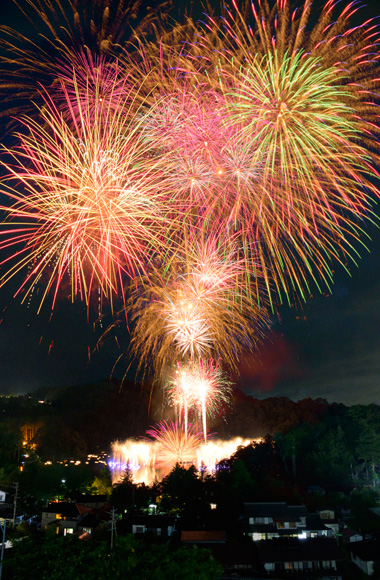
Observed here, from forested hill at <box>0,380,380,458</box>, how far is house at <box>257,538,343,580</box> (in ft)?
89.8

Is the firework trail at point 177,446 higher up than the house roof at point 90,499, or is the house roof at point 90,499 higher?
the firework trail at point 177,446

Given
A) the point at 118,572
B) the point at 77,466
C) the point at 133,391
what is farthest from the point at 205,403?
the point at 133,391

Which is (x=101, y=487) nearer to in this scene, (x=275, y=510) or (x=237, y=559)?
(x=275, y=510)

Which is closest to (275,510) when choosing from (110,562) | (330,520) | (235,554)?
(330,520)

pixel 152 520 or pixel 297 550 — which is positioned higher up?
pixel 152 520

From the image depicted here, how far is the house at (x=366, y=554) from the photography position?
66.9ft

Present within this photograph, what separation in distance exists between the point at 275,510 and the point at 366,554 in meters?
4.51

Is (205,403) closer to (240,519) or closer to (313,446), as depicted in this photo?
(240,519)

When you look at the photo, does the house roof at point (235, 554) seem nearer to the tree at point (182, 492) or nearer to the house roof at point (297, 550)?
the house roof at point (297, 550)

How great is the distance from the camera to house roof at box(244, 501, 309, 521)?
2236 cm

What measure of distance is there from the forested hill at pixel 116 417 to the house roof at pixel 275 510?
2300 cm

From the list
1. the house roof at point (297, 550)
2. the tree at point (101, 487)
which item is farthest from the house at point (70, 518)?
the house roof at point (297, 550)

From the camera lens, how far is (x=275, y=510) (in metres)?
23.0

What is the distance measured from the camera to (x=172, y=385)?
29.0m
